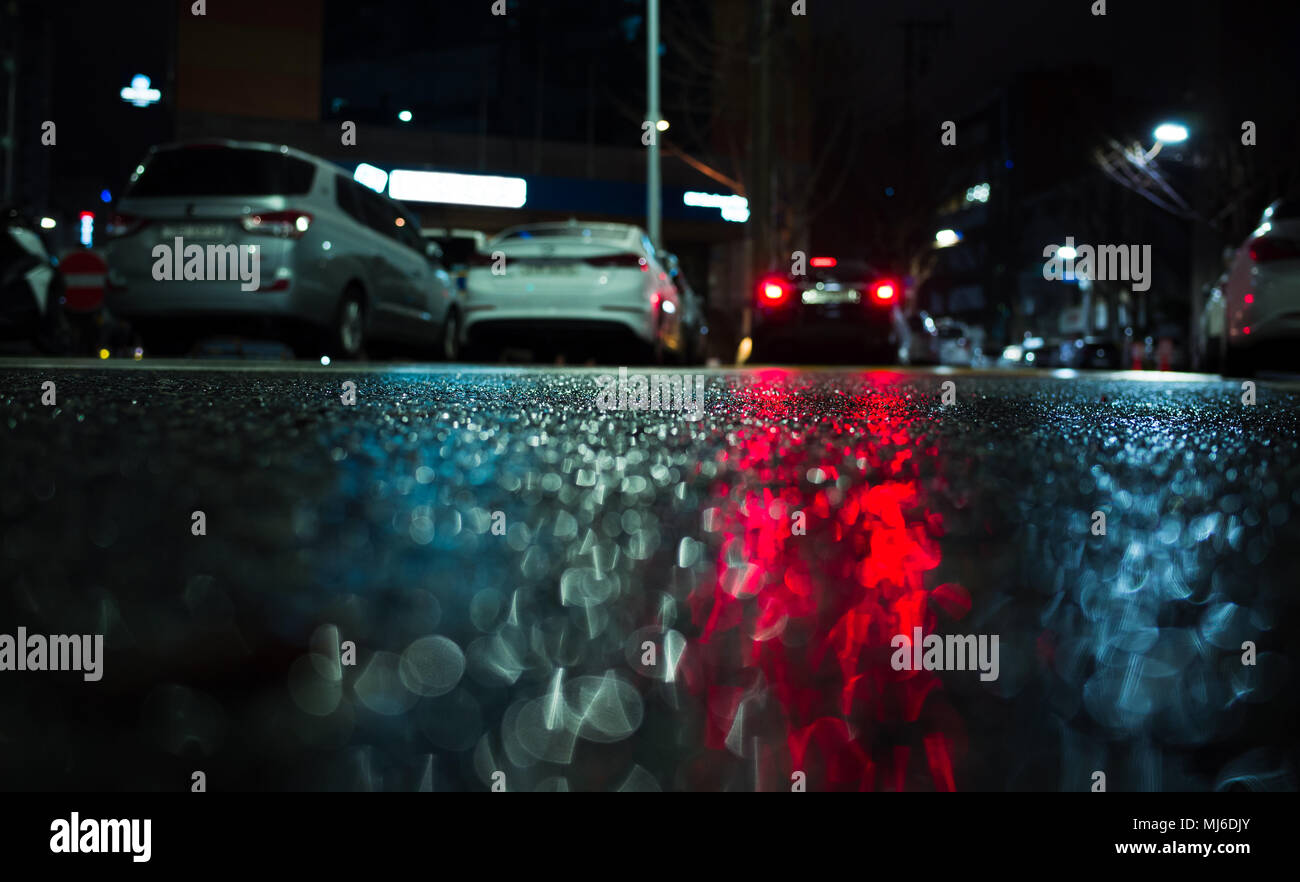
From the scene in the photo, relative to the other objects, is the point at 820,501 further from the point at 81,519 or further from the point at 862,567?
the point at 81,519

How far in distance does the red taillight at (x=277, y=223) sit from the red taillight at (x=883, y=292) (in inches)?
307

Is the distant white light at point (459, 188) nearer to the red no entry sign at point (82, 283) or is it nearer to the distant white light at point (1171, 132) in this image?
the distant white light at point (1171, 132)

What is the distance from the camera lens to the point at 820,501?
1419 mm

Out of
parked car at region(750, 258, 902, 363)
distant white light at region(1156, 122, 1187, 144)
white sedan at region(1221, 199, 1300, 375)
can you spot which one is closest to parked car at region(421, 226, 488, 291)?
parked car at region(750, 258, 902, 363)

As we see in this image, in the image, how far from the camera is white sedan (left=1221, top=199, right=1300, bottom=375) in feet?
31.1

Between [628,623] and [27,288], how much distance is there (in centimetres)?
1219

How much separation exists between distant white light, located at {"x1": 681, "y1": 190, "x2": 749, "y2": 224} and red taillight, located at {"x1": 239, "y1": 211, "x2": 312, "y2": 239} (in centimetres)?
2661

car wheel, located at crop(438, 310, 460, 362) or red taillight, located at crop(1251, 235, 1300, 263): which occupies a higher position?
red taillight, located at crop(1251, 235, 1300, 263)

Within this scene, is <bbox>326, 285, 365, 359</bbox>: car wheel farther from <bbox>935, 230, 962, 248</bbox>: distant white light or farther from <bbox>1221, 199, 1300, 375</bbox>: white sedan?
<bbox>935, 230, 962, 248</bbox>: distant white light

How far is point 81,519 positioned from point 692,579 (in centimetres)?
59

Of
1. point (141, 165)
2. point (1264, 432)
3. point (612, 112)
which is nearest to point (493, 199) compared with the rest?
point (612, 112)

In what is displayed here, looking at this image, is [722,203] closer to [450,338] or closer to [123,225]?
[450,338]

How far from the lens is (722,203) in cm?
3641

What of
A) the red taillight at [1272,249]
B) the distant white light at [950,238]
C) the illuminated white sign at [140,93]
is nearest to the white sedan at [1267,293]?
the red taillight at [1272,249]
